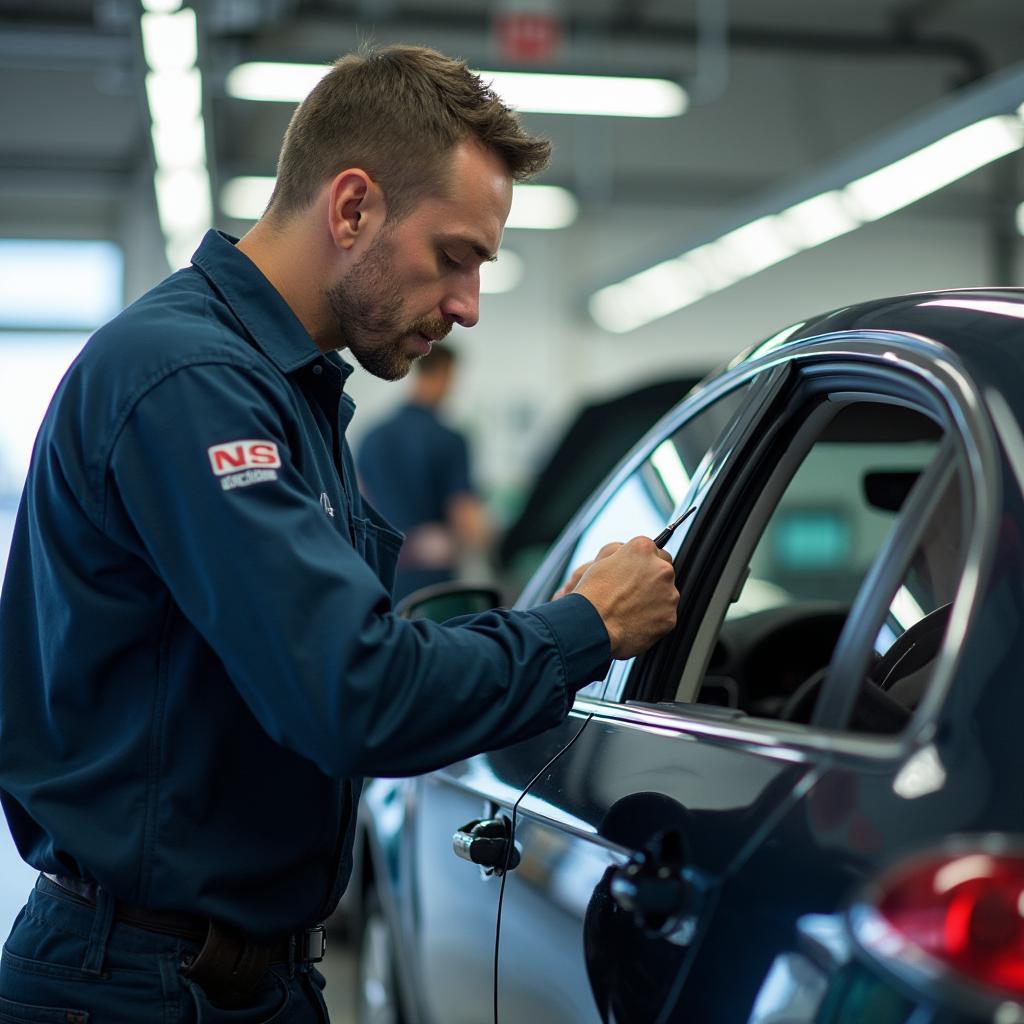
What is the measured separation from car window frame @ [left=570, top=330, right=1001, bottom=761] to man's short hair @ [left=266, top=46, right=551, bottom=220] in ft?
1.36

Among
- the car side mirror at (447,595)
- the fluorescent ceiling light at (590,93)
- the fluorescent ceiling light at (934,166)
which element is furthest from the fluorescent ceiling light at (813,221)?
the car side mirror at (447,595)

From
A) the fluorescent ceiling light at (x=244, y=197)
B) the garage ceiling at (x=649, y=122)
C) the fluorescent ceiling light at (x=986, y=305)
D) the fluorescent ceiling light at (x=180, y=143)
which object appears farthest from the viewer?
the garage ceiling at (x=649, y=122)

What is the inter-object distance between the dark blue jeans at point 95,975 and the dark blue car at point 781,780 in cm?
38

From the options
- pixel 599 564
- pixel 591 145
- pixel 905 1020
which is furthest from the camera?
pixel 591 145

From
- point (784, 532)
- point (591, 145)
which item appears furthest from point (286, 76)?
point (591, 145)

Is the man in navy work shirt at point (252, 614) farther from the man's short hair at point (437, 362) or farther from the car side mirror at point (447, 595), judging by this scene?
the man's short hair at point (437, 362)

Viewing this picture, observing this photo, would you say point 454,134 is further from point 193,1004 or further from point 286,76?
point 286,76

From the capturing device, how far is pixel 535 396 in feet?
41.6

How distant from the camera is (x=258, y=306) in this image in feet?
4.88

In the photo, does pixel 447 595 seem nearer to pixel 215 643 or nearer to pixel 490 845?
pixel 490 845

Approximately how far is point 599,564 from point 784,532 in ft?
17.4

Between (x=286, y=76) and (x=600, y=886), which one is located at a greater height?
(x=286, y=76)

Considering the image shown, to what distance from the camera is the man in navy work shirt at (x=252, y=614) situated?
1.25 m

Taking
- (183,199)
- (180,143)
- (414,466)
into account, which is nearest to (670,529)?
(414,466)
